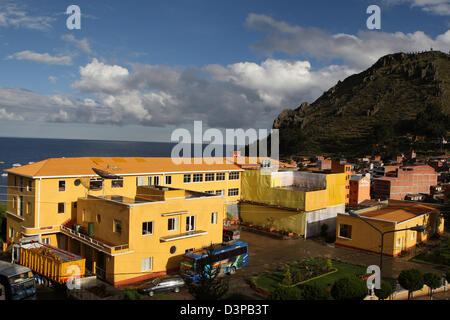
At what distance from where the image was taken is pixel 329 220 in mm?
34844

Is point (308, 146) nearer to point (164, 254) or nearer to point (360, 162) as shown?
point (360, 162)

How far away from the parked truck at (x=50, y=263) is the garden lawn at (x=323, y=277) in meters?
11.1

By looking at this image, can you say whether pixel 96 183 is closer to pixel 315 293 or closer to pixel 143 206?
pixel 143 206

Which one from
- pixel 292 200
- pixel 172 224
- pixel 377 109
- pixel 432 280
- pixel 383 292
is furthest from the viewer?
pixel 377 109

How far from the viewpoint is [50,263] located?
20.6m

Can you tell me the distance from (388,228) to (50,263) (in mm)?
24175

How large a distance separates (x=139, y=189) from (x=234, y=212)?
12.9 metres

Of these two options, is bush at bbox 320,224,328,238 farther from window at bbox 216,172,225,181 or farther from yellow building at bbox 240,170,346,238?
window at bbox 216,172,225,181

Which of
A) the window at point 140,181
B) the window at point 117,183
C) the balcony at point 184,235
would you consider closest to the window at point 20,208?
the window at point 117,183

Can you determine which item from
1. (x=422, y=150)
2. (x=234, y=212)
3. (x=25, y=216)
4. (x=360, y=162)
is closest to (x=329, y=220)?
(x=234, y=212)


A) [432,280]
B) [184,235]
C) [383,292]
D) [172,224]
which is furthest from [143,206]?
[432,280]

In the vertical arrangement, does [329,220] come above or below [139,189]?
below

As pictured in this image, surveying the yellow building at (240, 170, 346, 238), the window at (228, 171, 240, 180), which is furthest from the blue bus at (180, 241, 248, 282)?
the window at (228, 171, 240, 180)
